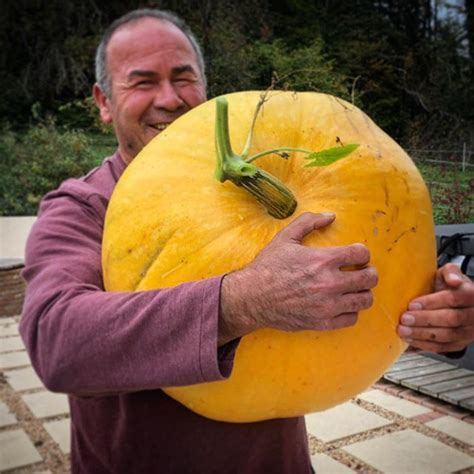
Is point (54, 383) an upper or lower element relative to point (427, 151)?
lower

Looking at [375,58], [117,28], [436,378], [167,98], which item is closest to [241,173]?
[167,98]

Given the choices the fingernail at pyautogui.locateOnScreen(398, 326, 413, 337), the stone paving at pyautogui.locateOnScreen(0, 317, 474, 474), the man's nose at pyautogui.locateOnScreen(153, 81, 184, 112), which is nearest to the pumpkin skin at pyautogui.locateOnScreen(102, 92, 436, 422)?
the fingernail at pyautogui.locateOnScreen(398, 326, 413, 337)

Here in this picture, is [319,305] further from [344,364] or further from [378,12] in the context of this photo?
[378,12]

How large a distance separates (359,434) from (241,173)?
94.8 inches

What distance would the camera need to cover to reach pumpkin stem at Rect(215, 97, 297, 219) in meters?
0.96

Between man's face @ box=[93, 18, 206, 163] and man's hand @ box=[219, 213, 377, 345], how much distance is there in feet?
2.15

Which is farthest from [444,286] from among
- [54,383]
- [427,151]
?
[427,151]

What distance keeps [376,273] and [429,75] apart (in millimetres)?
1880

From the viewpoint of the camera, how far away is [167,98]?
1.47 meters

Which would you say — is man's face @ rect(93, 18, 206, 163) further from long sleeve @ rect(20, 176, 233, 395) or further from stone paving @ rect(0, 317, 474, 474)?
stone paving @ rect(0, 317, 474, 474)

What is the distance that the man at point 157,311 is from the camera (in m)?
0.92

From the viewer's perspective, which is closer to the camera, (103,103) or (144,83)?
(144,83)

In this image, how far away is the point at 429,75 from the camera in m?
2.59

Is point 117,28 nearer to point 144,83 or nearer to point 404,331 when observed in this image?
point 144,83
